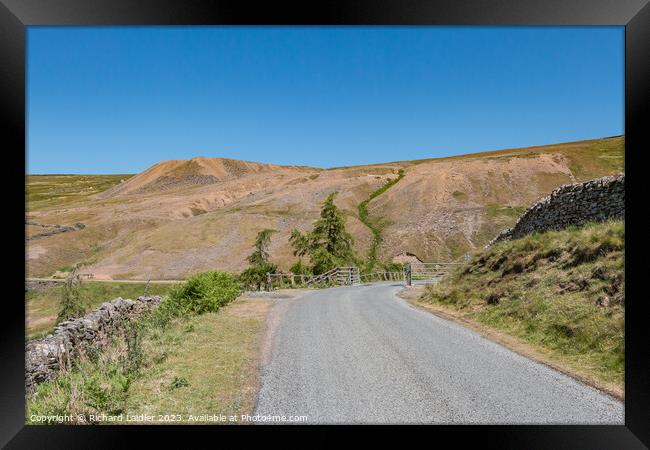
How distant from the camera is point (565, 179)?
68.1 m

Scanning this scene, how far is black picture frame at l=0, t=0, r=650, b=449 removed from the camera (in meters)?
4.79

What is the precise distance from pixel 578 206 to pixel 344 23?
12192mm

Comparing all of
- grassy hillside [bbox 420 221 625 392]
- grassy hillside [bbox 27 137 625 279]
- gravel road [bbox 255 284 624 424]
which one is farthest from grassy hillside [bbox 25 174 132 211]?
gravel road [bbox 255 284 624 424]

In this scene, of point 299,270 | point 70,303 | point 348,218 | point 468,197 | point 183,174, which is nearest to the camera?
point 70,303

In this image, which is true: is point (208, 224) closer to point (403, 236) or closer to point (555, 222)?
point (403, 236)

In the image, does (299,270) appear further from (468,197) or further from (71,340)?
(468,197)

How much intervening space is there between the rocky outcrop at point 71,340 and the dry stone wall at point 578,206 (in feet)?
44.2

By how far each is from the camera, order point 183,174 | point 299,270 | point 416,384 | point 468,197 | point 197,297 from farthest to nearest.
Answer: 1. point 183,174
2. point 468,197
3. point 299,270
4. point 197,297
5. point 416,384

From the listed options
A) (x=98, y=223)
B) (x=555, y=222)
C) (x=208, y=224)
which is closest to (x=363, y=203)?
(x=208, y=224)

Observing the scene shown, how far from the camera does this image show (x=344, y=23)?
538 centimetres

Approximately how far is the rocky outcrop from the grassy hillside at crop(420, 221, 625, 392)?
8465mm

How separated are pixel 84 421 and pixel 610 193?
547 inches

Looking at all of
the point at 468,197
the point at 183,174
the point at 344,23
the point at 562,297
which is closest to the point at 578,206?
the point at 562,297

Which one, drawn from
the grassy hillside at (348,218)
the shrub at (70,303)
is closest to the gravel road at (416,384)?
the shrub at (70,303)
